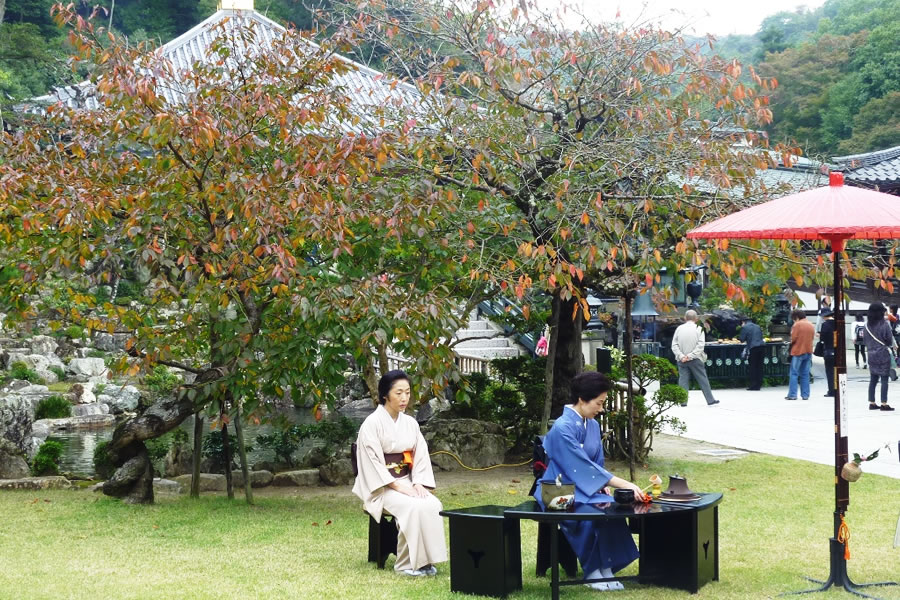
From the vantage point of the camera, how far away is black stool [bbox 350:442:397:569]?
6.84 meters

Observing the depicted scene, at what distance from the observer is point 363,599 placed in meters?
5.90

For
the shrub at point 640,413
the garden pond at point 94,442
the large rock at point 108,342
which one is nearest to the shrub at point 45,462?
the garden pond at point 94,442

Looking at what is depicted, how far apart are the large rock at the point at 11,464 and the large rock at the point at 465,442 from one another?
15.9ft

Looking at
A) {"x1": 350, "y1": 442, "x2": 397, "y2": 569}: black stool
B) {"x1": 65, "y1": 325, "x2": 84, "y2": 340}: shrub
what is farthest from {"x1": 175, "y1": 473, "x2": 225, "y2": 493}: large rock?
{"x1": 65, "y1": 325, "x2": 84, "y2": 340}: shrub

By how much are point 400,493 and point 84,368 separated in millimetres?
18684

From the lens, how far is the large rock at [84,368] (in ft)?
76.4

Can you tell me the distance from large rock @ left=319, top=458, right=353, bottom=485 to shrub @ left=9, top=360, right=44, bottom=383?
13.1m

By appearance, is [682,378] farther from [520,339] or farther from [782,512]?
[782,512]

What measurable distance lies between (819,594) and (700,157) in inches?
183

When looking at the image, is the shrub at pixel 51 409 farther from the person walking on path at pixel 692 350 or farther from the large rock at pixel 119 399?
the person walking on path at pixel 692 350

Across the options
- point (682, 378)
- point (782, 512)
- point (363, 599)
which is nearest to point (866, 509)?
point (782, 512)

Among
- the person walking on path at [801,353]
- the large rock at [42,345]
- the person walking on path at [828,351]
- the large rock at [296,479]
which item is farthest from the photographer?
the large rock at [42,345]

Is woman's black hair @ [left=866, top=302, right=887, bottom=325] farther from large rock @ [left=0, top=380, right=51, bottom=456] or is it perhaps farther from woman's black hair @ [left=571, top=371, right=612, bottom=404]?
large rock @ [left=0, top=380, right=51, bottom=456]

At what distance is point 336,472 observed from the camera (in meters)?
11.2
